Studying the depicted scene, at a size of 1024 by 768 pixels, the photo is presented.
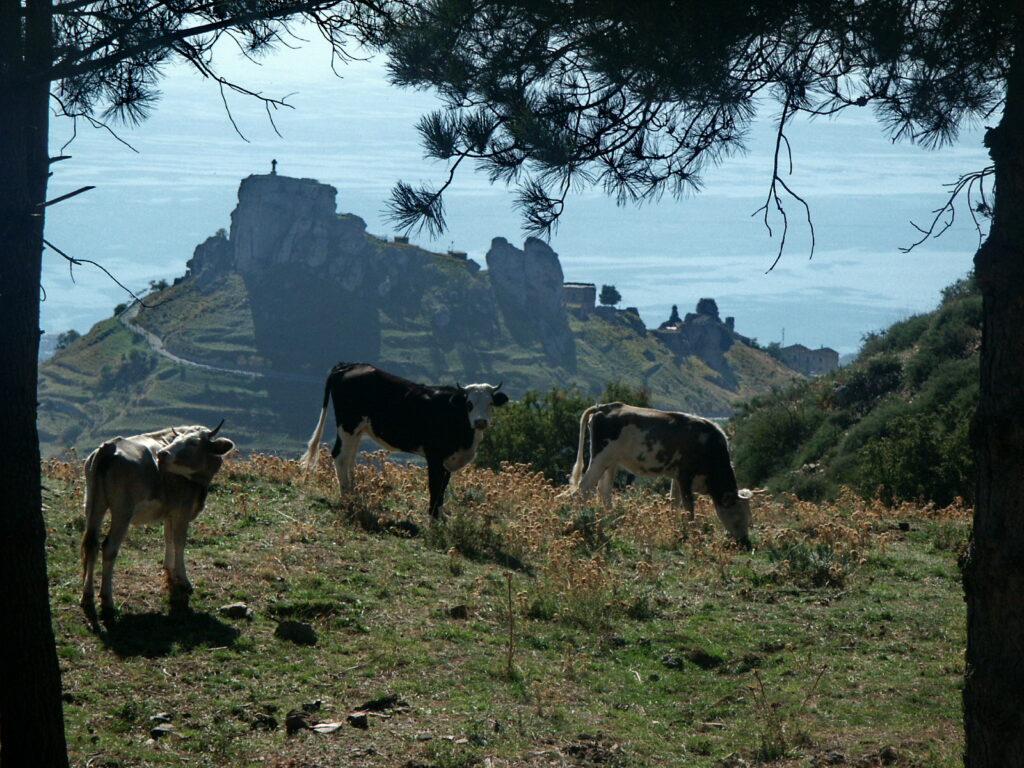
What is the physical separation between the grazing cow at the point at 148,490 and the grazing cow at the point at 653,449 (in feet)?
25.8

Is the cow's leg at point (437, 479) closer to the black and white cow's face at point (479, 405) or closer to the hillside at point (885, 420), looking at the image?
the black and white cow's face at point (479, 405)

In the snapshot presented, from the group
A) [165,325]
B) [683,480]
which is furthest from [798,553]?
[165,325]

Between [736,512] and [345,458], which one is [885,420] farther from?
[345,458]

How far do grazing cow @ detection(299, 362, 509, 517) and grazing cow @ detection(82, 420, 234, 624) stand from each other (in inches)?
202

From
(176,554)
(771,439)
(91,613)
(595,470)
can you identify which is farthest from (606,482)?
(771,439)

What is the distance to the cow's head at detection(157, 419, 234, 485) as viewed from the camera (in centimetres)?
945

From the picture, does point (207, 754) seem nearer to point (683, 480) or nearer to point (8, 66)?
point (8, 66)

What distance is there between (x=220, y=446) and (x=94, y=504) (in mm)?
1124

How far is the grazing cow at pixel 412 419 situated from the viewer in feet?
49.1

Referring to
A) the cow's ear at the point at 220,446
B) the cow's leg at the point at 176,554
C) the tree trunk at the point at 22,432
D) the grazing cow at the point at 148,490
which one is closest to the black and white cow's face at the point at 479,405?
the grazing cow at the point at 148,490

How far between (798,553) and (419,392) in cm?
552

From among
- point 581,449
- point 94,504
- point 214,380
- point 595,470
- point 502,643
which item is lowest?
point 214,380

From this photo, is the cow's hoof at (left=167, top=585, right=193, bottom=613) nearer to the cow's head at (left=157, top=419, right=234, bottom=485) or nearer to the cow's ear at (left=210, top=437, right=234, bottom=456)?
the cow's head at (left=157, top=419, right=234, bottom=485)

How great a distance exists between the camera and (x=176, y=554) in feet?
31.3
